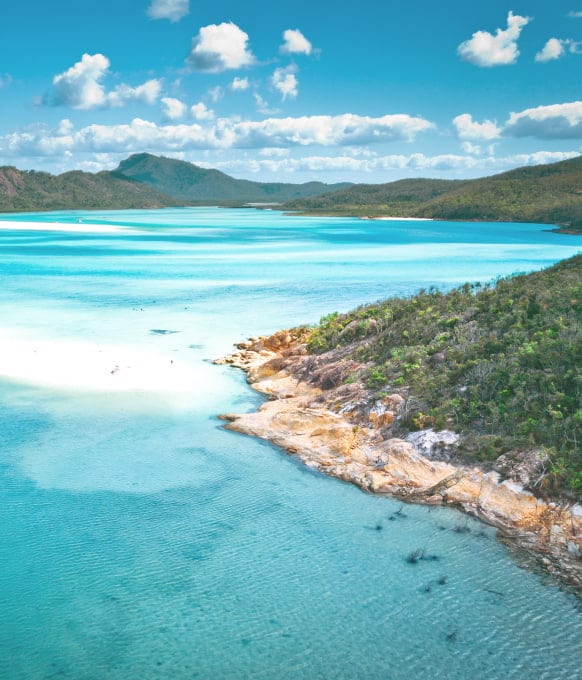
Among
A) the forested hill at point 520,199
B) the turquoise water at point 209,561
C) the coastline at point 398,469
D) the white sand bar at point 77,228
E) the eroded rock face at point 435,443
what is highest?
the forested hill at point 520,199

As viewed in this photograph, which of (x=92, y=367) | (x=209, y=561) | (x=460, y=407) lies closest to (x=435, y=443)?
(x=460, y=407)

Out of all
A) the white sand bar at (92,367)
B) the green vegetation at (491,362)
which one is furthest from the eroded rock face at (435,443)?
the white sand bar at (92,367)

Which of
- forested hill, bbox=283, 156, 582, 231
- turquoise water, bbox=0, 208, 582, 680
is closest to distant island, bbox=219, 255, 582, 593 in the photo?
turquoise water, bbox=0, 208, 582, 680

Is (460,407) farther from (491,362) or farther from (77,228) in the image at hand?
(77,228)

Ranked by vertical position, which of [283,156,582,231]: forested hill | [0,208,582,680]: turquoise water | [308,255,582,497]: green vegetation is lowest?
[0,208,582,680]: turquoise water

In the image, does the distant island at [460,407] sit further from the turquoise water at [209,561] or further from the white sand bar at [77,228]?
the white sand bar at [77,228]

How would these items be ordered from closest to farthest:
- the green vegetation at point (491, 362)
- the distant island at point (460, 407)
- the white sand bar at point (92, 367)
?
the distant island at point (460, 407) → the green vegetation at point (491, 362) → the white sand bar at point (92, 367)

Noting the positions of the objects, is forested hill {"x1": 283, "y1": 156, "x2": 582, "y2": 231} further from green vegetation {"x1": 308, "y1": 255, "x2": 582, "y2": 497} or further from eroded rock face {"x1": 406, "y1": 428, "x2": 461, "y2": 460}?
eroded rock face {"x1": 406, "y1": 428, "x2": 461, "y2": 460}
